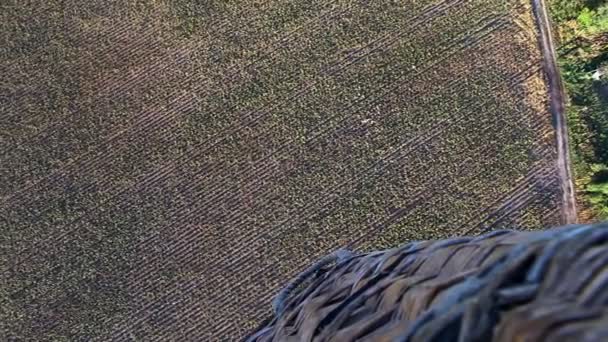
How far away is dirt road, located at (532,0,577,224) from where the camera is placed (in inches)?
78.2

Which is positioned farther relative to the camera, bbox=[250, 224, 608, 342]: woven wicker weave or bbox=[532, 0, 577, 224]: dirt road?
bbox=[532, 0, 577, 224]: dirt road

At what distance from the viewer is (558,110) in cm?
203

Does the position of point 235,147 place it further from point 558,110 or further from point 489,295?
point 489,295

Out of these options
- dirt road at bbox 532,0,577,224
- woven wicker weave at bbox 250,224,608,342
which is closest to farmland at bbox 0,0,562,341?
dirt road at bbox 532,0,577,224

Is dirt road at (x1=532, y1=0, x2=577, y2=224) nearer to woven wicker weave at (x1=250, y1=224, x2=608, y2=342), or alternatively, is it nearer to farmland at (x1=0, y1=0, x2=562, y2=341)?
farmland at (x1=0, y1=0, x2=562, y2=341)

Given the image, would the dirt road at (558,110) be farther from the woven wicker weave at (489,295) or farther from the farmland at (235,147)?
the woven wicker weave at (489,295)

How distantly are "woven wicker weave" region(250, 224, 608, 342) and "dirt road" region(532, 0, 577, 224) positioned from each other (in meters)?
1.50

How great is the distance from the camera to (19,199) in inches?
81.0

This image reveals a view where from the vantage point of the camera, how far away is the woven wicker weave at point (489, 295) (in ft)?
1.18

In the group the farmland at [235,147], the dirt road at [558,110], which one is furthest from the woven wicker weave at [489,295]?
the dirt road at [558,110]

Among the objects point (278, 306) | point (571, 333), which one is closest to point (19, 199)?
point (278, 306)

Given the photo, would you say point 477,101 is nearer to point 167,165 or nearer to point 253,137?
point 253,137

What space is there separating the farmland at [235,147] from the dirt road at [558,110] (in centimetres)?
2

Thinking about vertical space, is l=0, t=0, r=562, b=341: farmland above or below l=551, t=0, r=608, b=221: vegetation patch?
below
